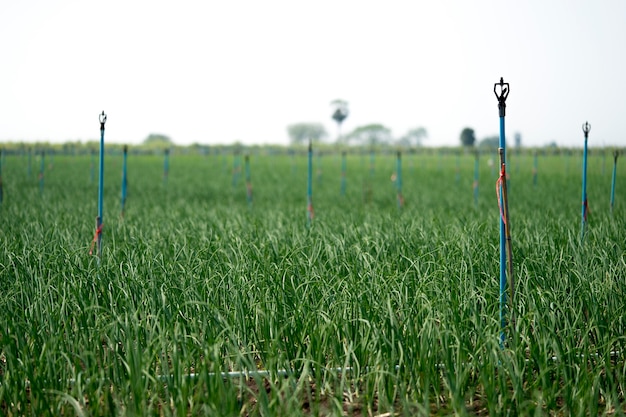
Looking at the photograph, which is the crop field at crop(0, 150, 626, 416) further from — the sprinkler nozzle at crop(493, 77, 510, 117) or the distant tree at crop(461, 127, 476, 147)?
the distant tree at crop(461, 127, 476, 147)

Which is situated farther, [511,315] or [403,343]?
[511,315]

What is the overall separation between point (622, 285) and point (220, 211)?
18.2 feet

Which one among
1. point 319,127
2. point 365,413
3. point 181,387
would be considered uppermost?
point 319,127

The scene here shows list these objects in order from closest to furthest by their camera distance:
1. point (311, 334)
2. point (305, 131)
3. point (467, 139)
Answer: point (311, 334)
point (467, 139)
point (305, 131)

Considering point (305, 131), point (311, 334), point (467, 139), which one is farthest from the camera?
point (305, 131)

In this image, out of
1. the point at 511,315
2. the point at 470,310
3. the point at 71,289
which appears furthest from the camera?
the point at 71,289

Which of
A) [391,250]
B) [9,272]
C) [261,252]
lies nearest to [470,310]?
[391,250]

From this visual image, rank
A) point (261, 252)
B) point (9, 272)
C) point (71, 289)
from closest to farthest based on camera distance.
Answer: point (71, 289) → point (9, 272) → point (261, 252)

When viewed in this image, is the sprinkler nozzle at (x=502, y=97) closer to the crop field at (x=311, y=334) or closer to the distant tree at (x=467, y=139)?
the crop field at (x=311, y=334)

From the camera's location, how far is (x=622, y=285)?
12.7ft

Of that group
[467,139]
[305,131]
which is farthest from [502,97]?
[305,131]

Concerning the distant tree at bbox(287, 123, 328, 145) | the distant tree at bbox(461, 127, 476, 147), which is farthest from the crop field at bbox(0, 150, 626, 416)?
the distant tree at bbox(287, 123, 328, 145)

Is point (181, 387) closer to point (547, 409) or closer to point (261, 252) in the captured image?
point (547, 409)

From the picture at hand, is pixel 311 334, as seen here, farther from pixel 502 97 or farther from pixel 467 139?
pixel 467 139
